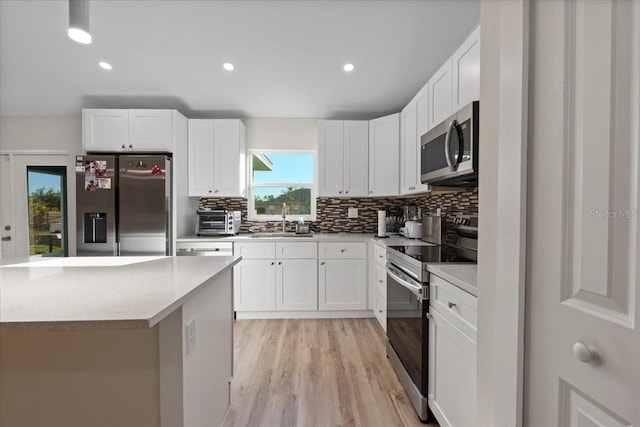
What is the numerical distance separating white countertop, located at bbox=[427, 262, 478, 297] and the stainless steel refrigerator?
2750 millimetres

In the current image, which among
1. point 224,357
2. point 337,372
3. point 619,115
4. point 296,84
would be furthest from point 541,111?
point 296,84

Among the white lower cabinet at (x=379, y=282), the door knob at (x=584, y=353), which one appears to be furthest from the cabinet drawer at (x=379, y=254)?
the door knob at (x=584, y=353)

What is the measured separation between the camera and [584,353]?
0.63 m

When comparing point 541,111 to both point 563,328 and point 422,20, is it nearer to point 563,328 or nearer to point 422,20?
point 563,328

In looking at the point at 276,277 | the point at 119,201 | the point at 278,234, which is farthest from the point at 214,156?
the point at 276,277

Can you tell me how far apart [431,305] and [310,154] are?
8.98 feet

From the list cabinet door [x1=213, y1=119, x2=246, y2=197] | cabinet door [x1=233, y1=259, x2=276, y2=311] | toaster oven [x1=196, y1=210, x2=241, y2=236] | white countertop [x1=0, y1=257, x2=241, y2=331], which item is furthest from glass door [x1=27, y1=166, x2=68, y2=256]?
white countertop [x1=0, y1=257, x2=241, y2=331]

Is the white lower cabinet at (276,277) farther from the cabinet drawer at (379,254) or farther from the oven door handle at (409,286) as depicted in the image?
the oven door handle at (409,286)

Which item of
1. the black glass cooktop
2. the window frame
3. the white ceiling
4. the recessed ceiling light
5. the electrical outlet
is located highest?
the white ceiling

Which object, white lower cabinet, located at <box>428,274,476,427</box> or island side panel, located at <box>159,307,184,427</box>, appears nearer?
island side panel, located at <box>159,307,184,427</box>

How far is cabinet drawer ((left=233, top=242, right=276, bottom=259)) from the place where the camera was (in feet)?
10.7

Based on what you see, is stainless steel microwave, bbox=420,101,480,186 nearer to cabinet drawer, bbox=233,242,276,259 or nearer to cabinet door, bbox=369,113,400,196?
cabinet door, bbox=369,113,400,196

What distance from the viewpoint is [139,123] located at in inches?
128

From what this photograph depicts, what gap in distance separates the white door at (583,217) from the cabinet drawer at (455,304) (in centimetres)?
43
